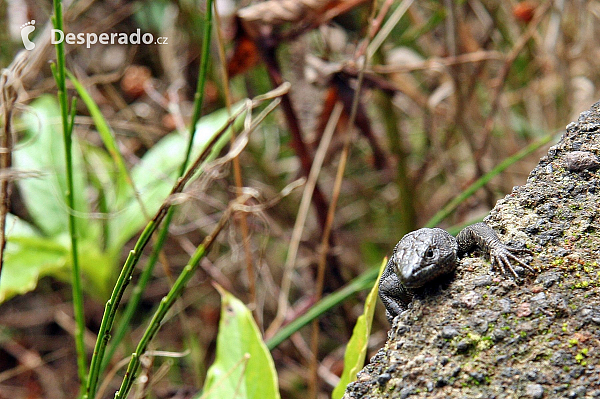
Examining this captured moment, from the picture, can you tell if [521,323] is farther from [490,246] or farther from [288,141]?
[288,141]

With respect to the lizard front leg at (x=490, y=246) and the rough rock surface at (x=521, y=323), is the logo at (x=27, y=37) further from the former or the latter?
the rough rock surface at (x=521, y=323)

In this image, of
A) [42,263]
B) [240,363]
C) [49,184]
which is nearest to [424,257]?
[240,363]

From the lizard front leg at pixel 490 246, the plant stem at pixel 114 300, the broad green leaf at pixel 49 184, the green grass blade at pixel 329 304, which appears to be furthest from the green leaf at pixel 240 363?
the broad green leaf at pixel 49 184

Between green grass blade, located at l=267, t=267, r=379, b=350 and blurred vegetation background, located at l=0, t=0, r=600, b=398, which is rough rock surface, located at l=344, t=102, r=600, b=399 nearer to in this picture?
green grass blade, located at l=267, t=267, r=379, b=350

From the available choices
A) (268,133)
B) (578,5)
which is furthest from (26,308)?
(578,5)

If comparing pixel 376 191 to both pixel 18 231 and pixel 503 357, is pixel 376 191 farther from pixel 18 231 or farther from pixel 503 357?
pixel 503 357

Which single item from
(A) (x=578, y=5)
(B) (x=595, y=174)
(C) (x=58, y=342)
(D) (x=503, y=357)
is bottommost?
(C) (x=58, y=342)
